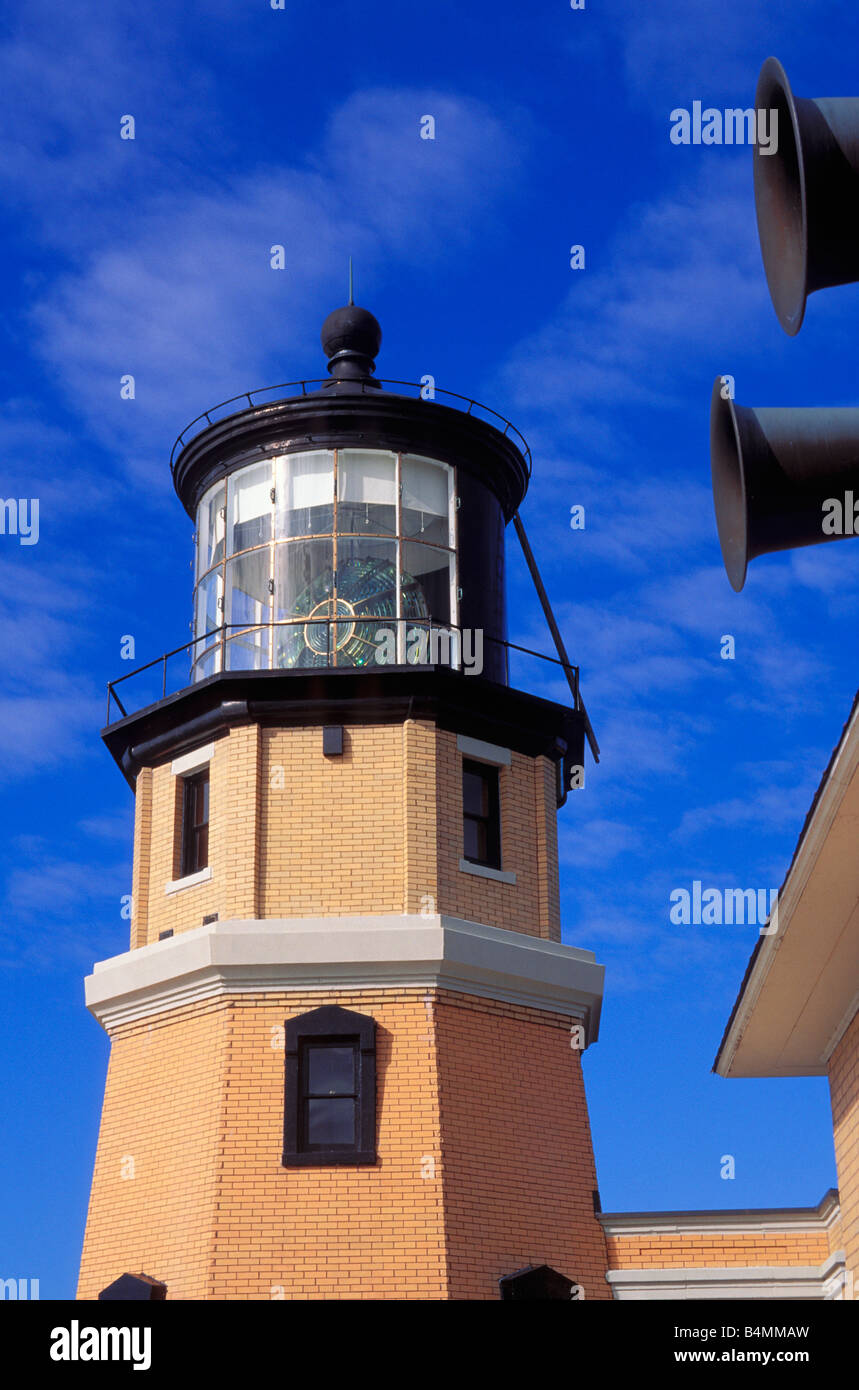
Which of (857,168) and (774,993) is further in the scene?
(774,993)

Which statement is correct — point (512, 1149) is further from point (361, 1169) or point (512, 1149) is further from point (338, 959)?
point (338, 959)

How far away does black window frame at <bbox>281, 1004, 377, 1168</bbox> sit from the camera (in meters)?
15.1

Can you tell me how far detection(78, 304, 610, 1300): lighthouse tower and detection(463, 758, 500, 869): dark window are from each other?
0.11 ft

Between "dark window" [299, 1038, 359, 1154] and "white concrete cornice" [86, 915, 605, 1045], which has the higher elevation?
"white concrete cornice" [86, 915, 605, 1045]

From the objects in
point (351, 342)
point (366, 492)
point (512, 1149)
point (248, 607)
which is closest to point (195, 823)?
point (248, 607)

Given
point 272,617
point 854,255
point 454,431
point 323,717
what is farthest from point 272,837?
point 854,255

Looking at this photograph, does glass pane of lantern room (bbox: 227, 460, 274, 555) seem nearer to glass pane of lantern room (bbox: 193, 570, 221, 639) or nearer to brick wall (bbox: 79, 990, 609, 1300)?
glass pane of lantern room (bbox: 193, 570, 221, 639)

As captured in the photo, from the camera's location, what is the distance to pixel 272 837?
16.7 metres

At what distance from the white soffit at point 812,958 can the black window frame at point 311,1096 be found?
4660 mm

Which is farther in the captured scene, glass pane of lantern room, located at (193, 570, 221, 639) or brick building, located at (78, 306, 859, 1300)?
glass pane of lantern room, located at (193, 570, 221, 639)

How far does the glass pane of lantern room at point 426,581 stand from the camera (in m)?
Answer: 17.5

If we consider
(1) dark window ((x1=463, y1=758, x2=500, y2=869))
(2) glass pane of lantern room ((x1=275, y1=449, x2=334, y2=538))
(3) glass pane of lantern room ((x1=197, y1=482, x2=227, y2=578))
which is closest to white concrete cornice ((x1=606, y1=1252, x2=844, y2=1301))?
(1) dark window ((x1=463, y1=758, x2=500, y2=869))

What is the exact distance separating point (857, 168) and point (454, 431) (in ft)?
53.5

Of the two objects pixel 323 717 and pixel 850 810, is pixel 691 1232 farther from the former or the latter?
pixel 850 810
